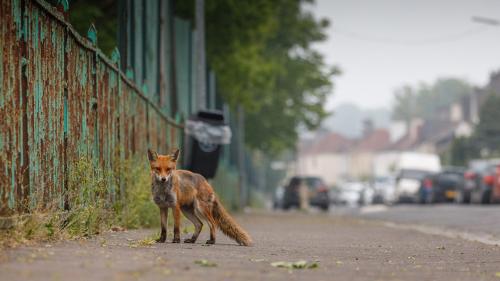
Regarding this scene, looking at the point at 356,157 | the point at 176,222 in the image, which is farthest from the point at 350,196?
the point at 356,157

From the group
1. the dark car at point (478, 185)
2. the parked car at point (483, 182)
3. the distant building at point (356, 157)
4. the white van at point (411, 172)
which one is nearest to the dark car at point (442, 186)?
the white van at point (411, 172)

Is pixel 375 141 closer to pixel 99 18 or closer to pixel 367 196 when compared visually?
pixel 367 196

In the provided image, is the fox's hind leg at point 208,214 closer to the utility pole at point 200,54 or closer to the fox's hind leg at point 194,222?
the fox's hind leg at point 194,222

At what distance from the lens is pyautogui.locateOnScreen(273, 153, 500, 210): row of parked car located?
129 feet

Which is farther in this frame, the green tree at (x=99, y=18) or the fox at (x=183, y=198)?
the green tree at (x=99, y=18)

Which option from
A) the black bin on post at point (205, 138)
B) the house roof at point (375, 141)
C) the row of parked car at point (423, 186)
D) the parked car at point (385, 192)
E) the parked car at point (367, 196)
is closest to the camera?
the black bin on post at point (205, 138)

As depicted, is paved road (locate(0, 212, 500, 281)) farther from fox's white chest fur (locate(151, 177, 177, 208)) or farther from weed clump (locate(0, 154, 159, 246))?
fox's white chest fur (locate(151, 177, 177, 208))

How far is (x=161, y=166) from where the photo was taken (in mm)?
10375

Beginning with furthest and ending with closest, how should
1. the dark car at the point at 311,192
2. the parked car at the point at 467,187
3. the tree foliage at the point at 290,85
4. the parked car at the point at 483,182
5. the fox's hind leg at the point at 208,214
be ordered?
the dark car at the point at 311,192
the tree foliage at the point at 290,85
the parked car at the point at 467,187
the parked car at the point at 483,182
the fox's hind leg at the point at 208,214

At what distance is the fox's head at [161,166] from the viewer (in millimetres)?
10336

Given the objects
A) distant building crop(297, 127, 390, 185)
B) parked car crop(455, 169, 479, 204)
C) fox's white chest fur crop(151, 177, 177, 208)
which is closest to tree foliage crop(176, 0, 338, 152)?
parked car crop(455, 169, 479, 204)

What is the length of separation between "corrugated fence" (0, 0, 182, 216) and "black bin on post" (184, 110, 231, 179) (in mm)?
7305

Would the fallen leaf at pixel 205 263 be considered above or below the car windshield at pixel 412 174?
below

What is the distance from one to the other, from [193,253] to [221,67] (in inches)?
967
